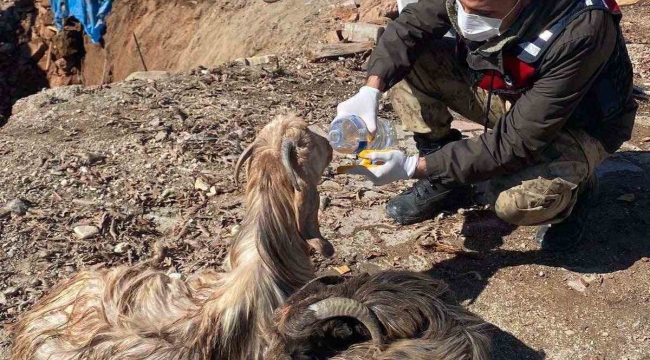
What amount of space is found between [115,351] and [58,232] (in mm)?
1912

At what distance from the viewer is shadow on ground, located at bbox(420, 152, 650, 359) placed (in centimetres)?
462

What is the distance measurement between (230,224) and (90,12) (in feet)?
31.1

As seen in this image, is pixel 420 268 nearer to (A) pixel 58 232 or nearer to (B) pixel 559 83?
(B) pixel 559 83

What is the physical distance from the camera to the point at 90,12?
13297 millimetres

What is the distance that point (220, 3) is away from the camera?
38.9 ft

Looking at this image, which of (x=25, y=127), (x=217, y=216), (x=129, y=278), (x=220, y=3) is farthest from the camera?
(x=220, y=3)

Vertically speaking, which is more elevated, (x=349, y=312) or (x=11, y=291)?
(x=349, y=312)

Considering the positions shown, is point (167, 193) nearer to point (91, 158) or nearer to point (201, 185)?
point (201, 185)

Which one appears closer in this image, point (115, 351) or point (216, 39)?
point (115, 351)

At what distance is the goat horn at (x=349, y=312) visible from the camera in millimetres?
3041

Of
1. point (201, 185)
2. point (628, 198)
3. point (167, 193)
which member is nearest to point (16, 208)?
point (167, 193)

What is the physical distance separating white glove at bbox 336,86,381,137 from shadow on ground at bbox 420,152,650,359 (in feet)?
3.53

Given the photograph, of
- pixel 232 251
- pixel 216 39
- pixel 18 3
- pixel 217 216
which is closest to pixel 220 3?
pixel 216 39

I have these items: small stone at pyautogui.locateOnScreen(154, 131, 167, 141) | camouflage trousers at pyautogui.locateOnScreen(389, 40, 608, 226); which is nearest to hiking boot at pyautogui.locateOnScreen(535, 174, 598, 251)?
camouflage trousers at pyautogui.locateOnScreen(389, 40, 608, 226)
